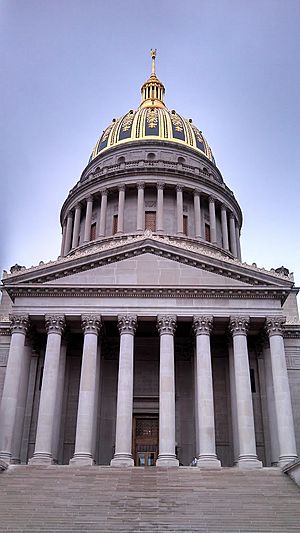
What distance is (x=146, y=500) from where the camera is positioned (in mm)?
21641

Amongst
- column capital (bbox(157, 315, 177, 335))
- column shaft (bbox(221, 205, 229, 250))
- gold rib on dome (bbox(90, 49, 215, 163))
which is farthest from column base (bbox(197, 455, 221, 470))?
gold rib on dome (bbox(90, 49, 215, 163))

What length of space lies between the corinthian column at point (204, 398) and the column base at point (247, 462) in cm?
109

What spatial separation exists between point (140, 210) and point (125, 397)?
74.2 ft

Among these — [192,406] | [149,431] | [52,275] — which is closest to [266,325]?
[192,406]

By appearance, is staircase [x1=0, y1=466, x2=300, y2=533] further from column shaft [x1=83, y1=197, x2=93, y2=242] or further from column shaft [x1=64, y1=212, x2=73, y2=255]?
column shaft [x1=64, y1=212, x2=73, y2=255]

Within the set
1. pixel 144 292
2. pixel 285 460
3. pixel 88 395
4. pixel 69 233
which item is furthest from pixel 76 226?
pixel 285 460

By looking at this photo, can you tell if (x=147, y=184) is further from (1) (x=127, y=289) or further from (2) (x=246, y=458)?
(2) (x=246, y=458)

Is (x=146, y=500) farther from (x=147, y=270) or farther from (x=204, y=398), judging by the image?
(x=147, y=270)

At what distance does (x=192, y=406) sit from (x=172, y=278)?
8059mm

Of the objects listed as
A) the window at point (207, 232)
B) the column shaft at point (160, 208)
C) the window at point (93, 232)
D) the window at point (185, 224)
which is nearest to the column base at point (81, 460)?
the column shaft at point (160, 208)

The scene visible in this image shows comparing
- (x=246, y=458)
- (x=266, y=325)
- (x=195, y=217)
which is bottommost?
(x=246, y=458)

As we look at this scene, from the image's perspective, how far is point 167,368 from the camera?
29.6 metres

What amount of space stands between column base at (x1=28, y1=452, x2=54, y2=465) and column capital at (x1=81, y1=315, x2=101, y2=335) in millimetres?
6834

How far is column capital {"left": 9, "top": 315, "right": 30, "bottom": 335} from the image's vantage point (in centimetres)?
3083
